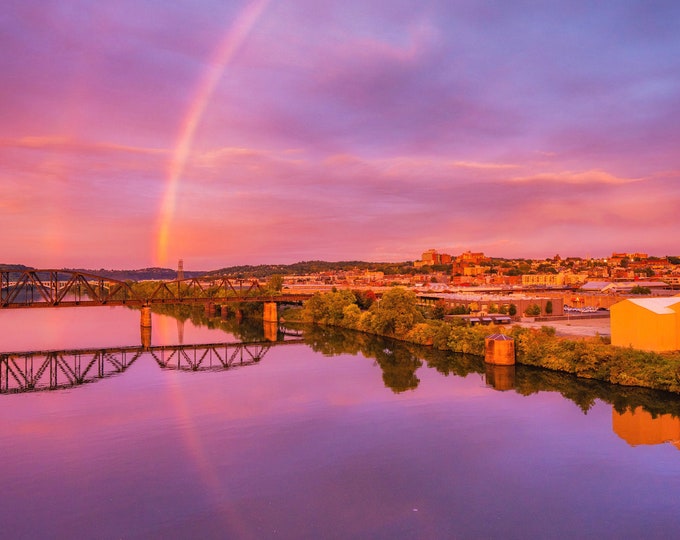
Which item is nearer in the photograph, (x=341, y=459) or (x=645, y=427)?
(x=341, y=459)

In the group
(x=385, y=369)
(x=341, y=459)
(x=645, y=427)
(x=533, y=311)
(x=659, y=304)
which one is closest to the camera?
(x=341, y=459)

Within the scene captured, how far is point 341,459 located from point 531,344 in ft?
55.7

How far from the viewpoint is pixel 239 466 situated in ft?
51.1

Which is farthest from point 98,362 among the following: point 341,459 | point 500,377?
point 341,459

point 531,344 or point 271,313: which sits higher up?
point 531,344

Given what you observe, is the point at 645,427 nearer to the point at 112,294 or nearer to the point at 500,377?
the point at 500,377

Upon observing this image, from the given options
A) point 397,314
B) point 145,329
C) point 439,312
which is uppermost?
point 397,314

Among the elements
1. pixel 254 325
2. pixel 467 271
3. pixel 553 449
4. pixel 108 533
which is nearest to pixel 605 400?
pixel 553 449

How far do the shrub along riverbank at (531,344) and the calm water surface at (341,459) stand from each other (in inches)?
36.7

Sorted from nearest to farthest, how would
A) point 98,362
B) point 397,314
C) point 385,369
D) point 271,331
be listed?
point 385,369 < point 98,362 < point 397,314 < point 271,331

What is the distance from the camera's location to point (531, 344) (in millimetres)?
30094

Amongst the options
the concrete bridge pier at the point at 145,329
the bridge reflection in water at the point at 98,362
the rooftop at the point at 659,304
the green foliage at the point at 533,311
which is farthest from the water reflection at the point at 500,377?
the green foliage at the point at 533,311

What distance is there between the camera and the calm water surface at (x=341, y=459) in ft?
40.9

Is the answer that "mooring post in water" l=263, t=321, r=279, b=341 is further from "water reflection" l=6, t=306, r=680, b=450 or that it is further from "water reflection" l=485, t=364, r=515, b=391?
"water reflection" l=485, t=364, r=515, b=391
